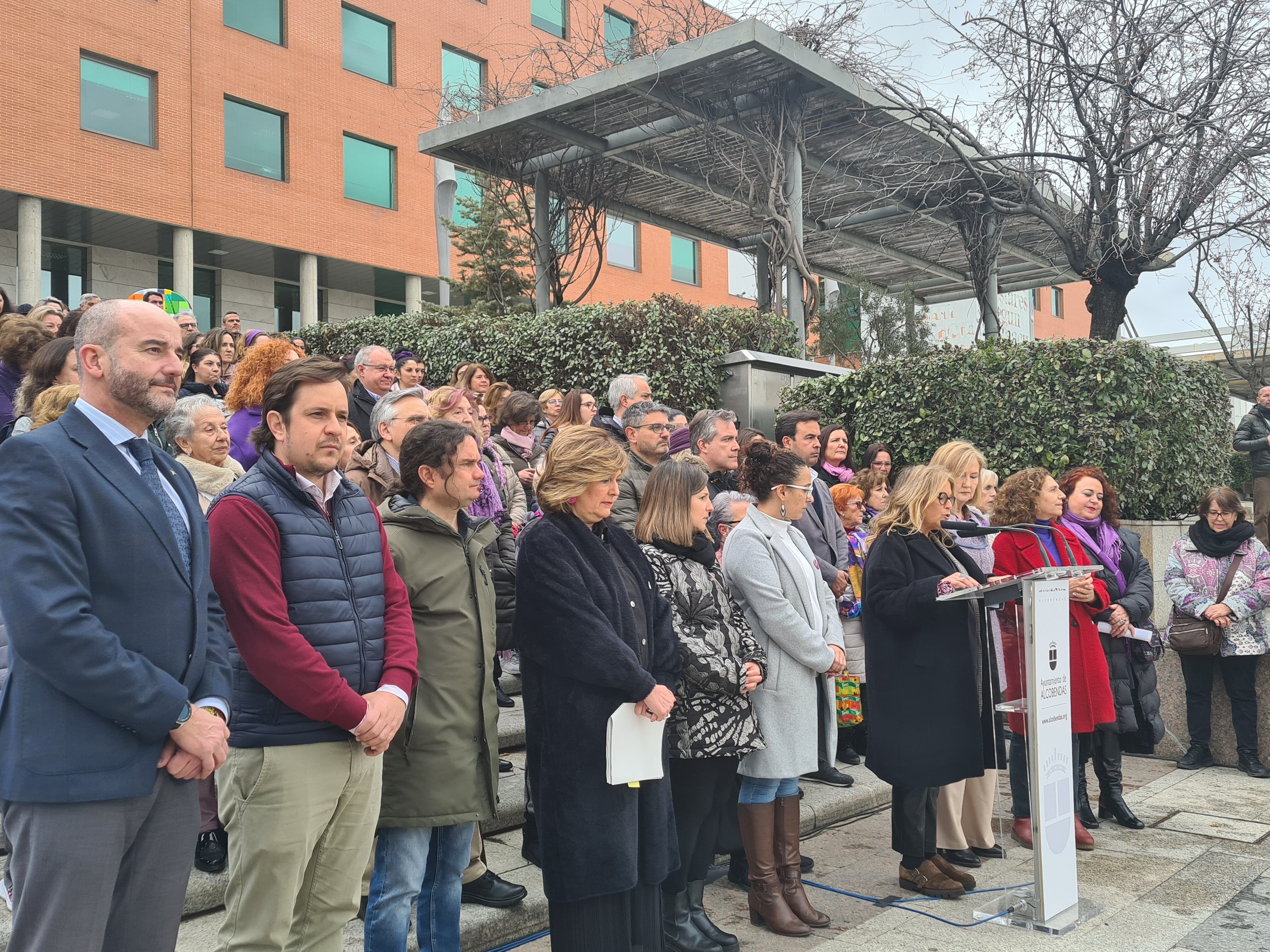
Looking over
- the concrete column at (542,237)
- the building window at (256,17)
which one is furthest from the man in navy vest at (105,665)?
the building window at (256,17)

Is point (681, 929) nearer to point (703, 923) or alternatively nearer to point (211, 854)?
point (703, 923)

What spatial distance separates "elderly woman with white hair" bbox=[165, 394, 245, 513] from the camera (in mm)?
4637

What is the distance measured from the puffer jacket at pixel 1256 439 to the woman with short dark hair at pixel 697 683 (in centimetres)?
828

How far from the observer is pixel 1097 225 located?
1115cm

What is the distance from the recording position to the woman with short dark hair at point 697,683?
4250mm

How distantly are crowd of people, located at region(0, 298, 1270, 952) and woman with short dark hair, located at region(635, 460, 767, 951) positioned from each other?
0.01m

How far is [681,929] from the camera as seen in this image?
14.0 feet

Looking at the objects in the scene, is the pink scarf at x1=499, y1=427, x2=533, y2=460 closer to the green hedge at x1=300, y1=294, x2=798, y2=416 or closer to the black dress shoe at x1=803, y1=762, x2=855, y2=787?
the black dress shoe at x1=803, y1=762, x2=855, y2=787

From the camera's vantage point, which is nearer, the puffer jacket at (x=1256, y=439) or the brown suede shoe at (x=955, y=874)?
the brown suede shoe at (x=955, y=874)

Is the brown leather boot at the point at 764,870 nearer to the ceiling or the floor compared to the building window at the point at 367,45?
nearer to the floor

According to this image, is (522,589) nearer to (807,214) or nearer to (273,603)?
A: (273,603)

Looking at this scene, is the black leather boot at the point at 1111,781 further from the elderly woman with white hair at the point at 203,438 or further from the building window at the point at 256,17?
the building window at the point at 256,17

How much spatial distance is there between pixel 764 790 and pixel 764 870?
351 millimetres

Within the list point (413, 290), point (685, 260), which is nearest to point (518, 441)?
point (413, 290)
